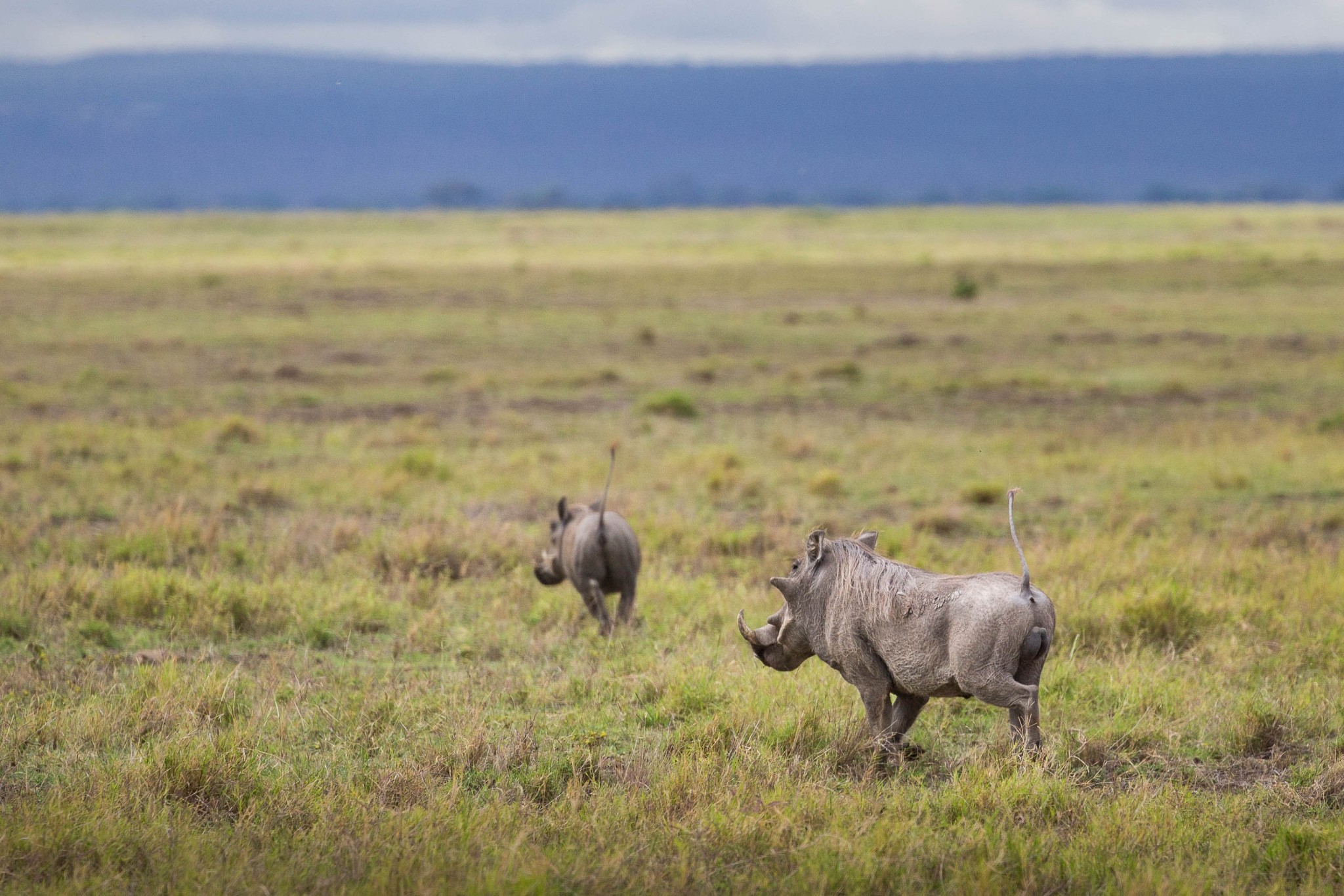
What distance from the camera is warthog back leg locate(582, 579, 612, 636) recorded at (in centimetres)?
759

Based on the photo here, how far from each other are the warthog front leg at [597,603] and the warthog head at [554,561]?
0.36 m

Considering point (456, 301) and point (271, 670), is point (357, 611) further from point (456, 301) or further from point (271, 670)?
point (456, 301)

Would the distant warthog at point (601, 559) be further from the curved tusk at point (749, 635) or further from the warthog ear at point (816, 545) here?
the warthog ear at point (816, 545)

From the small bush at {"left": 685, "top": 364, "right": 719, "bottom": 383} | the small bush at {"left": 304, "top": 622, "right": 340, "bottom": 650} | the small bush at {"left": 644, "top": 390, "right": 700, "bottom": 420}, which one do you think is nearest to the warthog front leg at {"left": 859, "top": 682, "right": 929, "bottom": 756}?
the small bush at {"left": 304, "top": 622, "right": 340, "bottom": 650}

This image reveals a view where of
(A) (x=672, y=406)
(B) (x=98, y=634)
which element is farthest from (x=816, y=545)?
(A) (x=672, y=406)

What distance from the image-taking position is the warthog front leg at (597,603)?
7.59 meters

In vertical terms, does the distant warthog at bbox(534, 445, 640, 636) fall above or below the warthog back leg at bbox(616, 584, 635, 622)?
above

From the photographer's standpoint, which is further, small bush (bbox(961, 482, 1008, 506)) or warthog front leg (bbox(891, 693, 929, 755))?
small bush (bbox(961, 482, 1008, 506))

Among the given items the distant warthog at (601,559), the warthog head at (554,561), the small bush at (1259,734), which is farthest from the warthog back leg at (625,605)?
the small bush at (1259,734)

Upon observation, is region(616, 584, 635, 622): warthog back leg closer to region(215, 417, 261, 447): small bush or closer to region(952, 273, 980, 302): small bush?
region(215, 417, 261, 447): small bush

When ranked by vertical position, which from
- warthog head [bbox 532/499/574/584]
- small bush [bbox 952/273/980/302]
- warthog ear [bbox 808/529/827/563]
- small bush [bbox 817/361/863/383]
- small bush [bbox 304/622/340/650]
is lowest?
small bush [bbox 304/622/340/650]

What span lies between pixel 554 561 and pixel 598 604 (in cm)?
55

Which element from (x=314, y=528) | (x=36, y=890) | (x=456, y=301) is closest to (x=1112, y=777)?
(x=36, y=890)

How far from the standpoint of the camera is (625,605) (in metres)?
7.88
